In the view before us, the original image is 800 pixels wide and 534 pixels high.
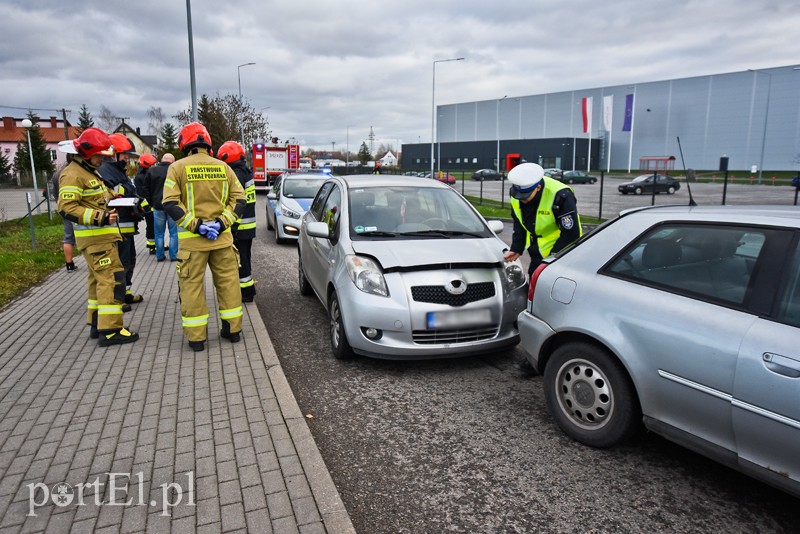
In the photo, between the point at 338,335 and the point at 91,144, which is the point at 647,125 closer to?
the point at 338,335

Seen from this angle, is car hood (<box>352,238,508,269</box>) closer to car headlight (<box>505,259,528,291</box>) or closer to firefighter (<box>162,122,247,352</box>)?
car headlight (<box>505,259,528,291</box>)

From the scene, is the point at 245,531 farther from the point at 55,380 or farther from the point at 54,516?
the point at 55,380

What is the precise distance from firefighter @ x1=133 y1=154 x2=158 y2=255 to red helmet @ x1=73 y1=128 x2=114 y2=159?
2691 mm

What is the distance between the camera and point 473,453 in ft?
11.5

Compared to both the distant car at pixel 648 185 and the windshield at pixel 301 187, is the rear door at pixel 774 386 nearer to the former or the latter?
the windshield at pixel 301 187

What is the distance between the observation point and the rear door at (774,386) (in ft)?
7.90

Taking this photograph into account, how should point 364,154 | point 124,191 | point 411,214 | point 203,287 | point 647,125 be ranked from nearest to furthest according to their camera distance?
1. point 203,287
2. point 411,214
3. point 124,191
4. point 647,125
5. point 364,154

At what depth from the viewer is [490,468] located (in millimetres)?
3326

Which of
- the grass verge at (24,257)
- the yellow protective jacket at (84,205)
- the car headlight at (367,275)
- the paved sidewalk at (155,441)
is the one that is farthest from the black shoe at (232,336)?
the grass verge at (24,257)

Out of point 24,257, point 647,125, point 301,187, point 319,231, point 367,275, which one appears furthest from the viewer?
point 647,125

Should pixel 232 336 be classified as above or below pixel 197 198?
below

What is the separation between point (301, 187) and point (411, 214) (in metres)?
8.13

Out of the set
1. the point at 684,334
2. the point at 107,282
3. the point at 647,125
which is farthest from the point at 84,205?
the point at 647,125

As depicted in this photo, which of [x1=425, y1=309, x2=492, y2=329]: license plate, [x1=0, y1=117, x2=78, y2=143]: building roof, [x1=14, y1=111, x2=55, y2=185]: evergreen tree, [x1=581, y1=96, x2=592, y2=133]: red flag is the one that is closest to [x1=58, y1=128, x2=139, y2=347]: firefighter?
[x1=425, y1=309, x2=492, y2=329]: license plate
